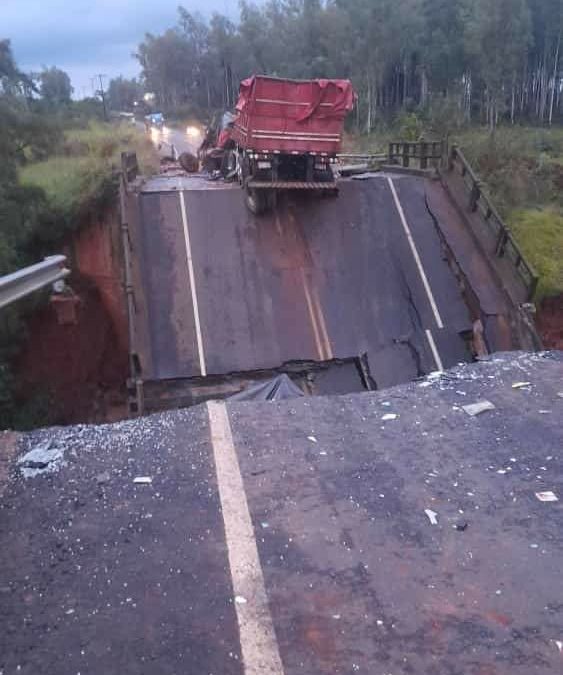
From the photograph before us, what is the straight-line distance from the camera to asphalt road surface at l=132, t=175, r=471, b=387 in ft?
27.0

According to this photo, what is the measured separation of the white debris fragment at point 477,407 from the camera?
201 inches

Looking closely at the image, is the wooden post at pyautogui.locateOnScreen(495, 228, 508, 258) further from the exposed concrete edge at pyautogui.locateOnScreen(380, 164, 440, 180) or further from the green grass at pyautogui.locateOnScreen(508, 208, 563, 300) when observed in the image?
the green grass at pyautogui.locateOnScreen(508, 208, 563, 300)

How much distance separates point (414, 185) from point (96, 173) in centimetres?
825

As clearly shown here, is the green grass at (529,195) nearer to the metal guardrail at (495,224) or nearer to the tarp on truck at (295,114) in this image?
the metal guardrail at (495,224)

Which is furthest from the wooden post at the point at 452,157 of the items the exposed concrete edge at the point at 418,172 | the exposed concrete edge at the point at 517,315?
the exposed concrete edge at the point at 517,315

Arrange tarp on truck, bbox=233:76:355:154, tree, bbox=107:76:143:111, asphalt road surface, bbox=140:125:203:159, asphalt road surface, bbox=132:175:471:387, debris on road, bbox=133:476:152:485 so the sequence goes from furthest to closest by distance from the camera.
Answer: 1. tree, bbox=107:76:143:111
2. asphalt road surface, bbox=140:125:203:159
3. tarp on truck, bbox=233:76:355:154
4. asphalt road surface, bbox=132:175:471:387
5. debris on road, bbox=133:476:152:485

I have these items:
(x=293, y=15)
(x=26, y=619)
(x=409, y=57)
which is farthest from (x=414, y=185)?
(x=293, y=15)

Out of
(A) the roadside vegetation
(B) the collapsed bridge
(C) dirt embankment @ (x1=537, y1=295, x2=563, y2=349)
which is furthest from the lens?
(C) dirt embankment @ (x1=537, y1=295, x2=563, y2=349)

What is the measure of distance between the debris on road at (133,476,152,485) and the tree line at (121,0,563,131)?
29015 mm

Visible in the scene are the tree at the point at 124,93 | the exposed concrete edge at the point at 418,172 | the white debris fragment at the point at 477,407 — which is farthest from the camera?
the tree at the point at 124,93

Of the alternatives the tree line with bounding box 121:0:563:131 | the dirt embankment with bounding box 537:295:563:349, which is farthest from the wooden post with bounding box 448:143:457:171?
the tree line with bounding box 121:0:563:131

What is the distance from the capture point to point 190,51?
65500mm

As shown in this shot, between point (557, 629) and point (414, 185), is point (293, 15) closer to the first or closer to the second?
point (414, 185)

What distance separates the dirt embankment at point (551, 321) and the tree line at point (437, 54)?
62.0 feet
